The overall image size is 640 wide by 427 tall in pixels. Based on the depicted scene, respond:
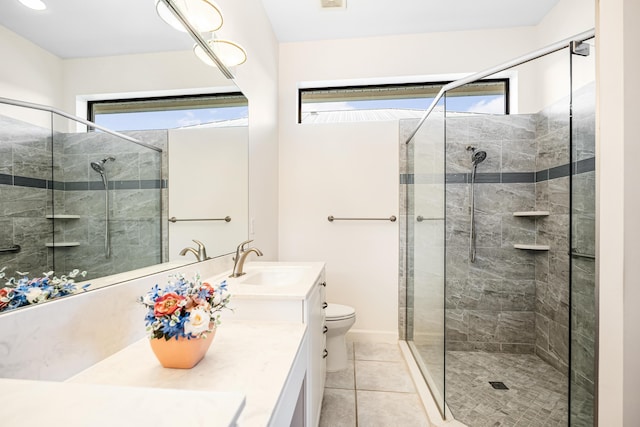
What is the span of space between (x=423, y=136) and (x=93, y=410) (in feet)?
8.02

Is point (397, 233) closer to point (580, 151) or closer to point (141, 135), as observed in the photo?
point (580, 151)

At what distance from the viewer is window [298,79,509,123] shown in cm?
270

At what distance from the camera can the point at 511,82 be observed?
2660 millimetres

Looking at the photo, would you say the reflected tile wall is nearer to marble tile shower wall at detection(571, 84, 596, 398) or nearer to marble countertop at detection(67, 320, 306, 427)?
marble countertop at detection(67, 320, 306, 427)

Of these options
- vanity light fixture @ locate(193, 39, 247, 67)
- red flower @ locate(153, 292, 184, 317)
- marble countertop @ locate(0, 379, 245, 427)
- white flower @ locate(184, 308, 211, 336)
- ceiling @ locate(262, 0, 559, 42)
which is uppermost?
ceiling @ locate(262, 0, 559, 42)

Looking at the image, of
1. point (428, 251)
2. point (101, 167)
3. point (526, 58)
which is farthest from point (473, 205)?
point (101, 167)

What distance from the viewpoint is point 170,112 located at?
1.23 m

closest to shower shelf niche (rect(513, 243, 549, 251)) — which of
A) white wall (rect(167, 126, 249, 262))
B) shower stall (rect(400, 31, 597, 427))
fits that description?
shower stall (rect(400, 31, 597, 427))

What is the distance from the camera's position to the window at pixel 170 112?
922 millimetres

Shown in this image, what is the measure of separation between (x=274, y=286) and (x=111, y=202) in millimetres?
737

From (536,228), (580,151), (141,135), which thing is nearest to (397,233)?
(536,228)

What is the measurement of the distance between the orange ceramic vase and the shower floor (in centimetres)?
157

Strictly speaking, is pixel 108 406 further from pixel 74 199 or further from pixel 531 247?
pixel 531 247

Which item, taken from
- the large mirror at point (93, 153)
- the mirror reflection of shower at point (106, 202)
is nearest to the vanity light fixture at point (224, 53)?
the large mirror at point (93, 153)
